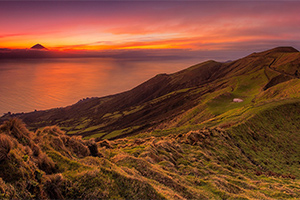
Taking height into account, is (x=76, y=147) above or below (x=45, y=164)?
below

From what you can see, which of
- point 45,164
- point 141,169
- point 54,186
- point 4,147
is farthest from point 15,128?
point 141,169

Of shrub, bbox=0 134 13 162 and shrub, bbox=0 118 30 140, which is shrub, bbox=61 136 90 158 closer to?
shrub, bbox=0 118 30 140

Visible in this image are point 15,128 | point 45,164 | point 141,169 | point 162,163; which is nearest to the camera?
point 45,164

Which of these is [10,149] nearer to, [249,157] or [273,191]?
[273,191]

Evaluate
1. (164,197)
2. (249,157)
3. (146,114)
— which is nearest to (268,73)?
(146,114)

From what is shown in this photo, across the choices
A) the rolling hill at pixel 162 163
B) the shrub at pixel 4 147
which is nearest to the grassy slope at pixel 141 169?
the rolling hill at pixel 162 163

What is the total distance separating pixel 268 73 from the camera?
148 m

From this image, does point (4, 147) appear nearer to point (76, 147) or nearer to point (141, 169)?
point (76, 147)

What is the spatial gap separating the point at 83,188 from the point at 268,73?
17273cm

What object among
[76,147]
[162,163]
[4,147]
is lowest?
[162,163]

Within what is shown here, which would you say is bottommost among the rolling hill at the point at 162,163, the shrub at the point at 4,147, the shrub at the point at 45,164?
the rolling hill at the point at 162,163

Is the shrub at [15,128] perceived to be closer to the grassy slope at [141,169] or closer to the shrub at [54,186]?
the grassy slope at [141,169]

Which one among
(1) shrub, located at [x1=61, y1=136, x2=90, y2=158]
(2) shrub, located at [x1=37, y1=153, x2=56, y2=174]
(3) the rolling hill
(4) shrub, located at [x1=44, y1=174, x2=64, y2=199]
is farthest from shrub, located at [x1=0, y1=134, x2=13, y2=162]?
(1) shrub, located at [x1=61, y1=136, x2=90, y2=158]

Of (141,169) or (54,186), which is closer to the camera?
(54,186)
